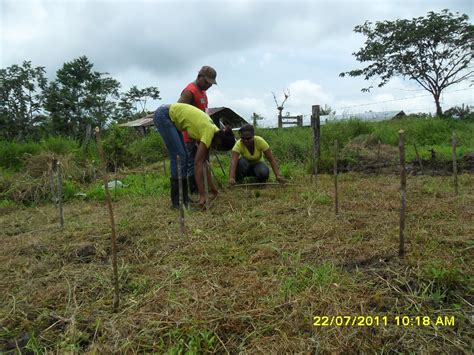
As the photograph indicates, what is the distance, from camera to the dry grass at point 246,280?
1484 mm

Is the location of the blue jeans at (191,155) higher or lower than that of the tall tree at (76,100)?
lower

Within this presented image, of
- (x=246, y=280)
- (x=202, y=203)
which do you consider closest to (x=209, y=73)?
(x=202, y=203)

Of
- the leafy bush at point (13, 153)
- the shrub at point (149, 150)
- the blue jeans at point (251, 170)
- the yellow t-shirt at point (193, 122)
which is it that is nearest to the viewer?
the yellow t-shirt at point (193, 122)

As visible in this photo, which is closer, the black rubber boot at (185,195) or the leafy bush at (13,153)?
the black rubber boot at (185,195)

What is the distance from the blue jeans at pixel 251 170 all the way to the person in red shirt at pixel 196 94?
826 millimetres

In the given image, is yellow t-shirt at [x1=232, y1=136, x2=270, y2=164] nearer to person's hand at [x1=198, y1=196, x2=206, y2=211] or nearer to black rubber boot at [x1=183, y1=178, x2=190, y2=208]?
black rubber boot at [x1=183, y1=178, x2=190, y2=208]

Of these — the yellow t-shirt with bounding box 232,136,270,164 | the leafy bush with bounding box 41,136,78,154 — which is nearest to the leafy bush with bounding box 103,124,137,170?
the leafy bush with bounding box 41,136,78,154

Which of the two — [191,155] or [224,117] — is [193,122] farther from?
[224,117]

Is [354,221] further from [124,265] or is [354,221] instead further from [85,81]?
[85,81]

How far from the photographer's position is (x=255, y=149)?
15.1ft

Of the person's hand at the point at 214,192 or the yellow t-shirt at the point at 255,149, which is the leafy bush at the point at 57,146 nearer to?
the yellow t-shirt at the point at 255,149

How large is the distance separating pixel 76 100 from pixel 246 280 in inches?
955

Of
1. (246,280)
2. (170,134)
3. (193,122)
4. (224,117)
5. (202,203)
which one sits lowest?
(246,280)

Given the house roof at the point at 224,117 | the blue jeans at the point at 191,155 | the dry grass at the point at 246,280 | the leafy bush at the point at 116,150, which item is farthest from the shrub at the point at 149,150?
the house roof at the point at 224,117
